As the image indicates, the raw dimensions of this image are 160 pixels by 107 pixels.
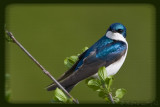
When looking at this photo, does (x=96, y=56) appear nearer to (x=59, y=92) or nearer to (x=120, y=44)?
(x=120, y=44)

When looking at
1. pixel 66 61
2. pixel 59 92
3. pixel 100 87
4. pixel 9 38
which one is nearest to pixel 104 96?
pixel 100 87

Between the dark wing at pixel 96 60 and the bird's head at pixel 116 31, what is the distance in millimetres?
48

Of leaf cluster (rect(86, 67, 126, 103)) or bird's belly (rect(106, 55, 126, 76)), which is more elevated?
leaf cluster (rect(86, 67, 126, 103))

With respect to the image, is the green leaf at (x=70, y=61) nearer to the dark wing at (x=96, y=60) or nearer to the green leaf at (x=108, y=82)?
the dark wing at (x=96, y=60)

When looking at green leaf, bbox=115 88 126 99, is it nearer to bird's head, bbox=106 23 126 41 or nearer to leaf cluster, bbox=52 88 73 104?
leaf cluster, bbox=52 88 73 104

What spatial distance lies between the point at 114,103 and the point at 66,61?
55 centimetres

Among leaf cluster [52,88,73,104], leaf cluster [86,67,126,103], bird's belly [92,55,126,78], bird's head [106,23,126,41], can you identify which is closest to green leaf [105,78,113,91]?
leaf cluster [86,67,126,103]

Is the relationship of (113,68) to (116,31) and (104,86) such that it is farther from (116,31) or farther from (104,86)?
(104,86)

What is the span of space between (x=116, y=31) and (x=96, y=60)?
29cm

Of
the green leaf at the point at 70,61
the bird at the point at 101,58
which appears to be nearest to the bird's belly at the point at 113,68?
the bird at the point at 101,58

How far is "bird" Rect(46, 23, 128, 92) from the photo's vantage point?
187 centimetres

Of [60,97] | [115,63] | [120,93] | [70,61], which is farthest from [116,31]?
[60,97]

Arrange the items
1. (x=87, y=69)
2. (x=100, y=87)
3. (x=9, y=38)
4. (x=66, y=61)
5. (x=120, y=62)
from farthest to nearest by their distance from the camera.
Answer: (x=120, y=62) → (x=87, y=69) → (x=66, y=61) → (x=100, y=87) → (x=9, y=38)

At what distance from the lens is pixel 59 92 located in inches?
53.2
